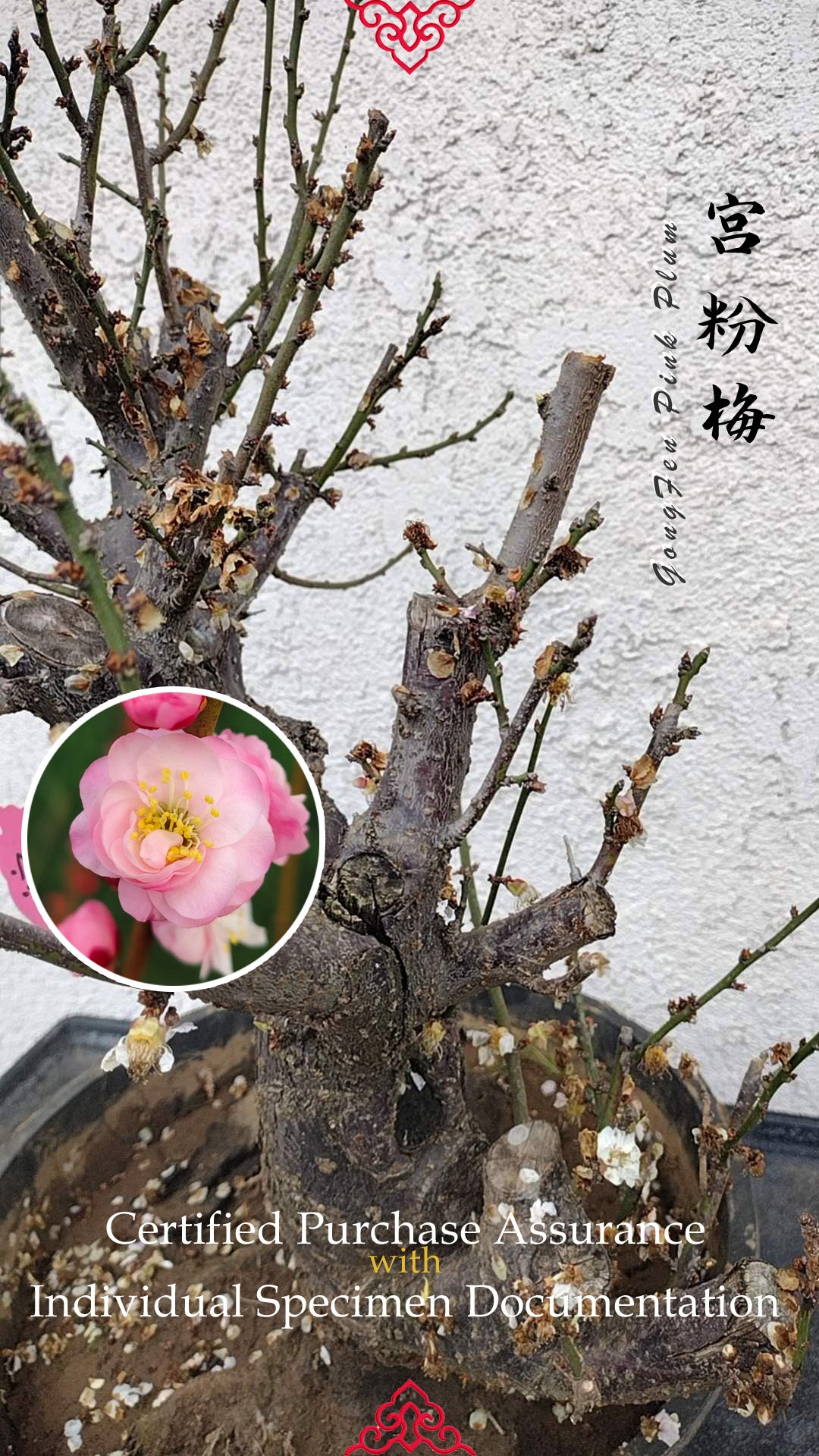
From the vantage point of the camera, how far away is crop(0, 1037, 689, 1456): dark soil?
688 millimetres

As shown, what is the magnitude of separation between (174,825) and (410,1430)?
1.84 ft

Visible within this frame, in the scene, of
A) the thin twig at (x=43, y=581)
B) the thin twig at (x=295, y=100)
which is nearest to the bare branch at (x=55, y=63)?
the thin twig at (x=295, y=100)

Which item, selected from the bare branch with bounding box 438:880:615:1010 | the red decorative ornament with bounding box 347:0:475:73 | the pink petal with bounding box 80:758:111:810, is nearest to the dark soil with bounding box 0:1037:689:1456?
the bare branch with bounding box 438:880:615:1010

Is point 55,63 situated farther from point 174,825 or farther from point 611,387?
point 611,387

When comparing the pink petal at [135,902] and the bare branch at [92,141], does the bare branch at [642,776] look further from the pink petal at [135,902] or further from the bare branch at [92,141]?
the bare branch at [92,141]

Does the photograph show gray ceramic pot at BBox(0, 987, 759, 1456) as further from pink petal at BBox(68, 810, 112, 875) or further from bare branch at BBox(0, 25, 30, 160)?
bare branch at BBox(0, 25, 30, 160)

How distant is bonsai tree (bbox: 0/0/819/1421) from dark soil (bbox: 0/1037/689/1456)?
4 cm

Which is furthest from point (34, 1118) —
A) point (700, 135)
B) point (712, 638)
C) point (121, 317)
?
point (700, 135)

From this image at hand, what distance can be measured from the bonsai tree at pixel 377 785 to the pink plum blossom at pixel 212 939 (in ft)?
0.27

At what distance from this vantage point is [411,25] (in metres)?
0.91

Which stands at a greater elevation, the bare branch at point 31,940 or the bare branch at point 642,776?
the bare branch at point 642,776

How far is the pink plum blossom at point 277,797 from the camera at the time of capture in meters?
0.38

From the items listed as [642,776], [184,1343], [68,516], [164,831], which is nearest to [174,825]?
[164,831]

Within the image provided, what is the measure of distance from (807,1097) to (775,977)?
0.17 meters
